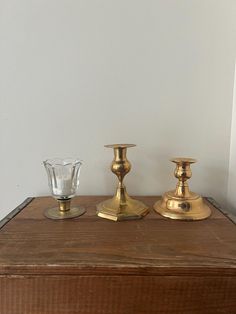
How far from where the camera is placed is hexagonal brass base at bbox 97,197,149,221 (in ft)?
1.92

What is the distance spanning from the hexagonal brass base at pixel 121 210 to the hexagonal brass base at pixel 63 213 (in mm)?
45

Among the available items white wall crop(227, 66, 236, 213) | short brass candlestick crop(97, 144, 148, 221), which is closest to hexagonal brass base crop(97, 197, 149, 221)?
short brass candlestick crop(97, 144, 148, 221)

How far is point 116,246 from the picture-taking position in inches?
18.4

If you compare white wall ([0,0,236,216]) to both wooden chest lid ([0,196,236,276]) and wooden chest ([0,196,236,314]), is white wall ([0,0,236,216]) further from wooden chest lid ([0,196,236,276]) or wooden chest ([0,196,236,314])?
wooden chest ([0,196,236,314])

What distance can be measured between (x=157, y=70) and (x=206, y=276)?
1.65ft

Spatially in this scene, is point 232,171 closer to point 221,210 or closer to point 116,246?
point 221,210

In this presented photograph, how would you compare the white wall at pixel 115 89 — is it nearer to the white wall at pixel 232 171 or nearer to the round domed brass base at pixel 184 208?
A: the white wall at pixel 232 171

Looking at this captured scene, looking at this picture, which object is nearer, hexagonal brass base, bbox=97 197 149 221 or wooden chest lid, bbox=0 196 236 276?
wooden chest lid, bbox=0 196 236 276

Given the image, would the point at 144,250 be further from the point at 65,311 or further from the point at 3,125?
the point at 3,125

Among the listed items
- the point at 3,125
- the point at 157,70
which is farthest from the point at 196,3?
the point at 3,125

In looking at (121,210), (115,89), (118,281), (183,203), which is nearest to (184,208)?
(183,203)

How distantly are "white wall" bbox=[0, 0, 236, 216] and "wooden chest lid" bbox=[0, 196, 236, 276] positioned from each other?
16 centimetres

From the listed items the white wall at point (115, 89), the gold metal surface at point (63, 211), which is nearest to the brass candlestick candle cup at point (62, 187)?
the gold metal surface at point (63, 211)

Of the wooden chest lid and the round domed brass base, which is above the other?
the round domed brass base
